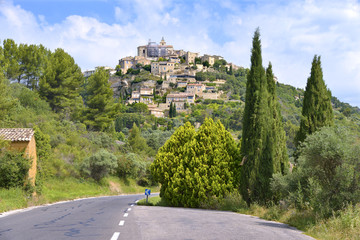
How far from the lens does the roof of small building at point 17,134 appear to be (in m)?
20.8

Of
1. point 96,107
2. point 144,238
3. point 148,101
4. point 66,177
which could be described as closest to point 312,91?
point 144,238

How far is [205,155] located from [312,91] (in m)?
7.37

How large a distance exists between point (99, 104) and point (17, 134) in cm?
3569

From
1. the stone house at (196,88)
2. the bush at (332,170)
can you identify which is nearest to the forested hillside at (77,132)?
the bush at (332,170)

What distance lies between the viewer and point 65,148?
4194cm

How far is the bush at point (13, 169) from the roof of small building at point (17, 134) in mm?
875

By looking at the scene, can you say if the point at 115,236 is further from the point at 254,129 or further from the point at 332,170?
the point at 254,129

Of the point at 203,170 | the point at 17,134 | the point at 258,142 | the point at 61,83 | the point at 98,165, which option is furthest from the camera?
the point at 61,83

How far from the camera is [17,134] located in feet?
70.0

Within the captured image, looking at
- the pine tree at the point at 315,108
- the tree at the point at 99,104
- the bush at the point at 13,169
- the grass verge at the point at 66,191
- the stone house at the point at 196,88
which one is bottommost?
the grass verge at the point at 66,191

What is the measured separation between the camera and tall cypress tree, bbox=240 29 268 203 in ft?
58.3

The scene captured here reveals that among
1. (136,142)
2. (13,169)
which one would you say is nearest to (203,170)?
(13,169)

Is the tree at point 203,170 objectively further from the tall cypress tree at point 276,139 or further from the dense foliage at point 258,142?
the tall cypress tree at point 276,139

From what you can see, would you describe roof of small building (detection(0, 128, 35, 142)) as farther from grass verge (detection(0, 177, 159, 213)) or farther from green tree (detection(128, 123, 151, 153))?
green tree (detection(128, 123, 151, 153))
